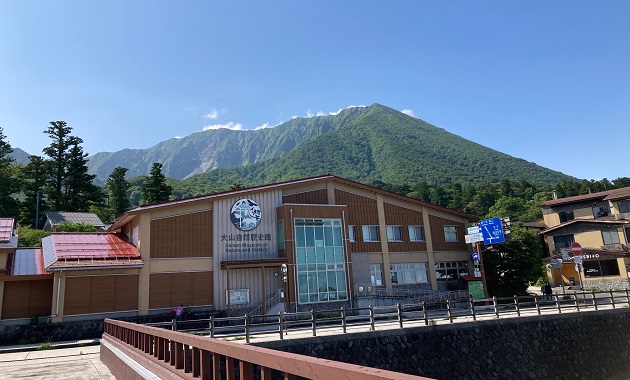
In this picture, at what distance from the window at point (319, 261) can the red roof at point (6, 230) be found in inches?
656

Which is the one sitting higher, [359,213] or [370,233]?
[359,213]

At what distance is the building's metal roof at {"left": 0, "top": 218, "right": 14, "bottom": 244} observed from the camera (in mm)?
22337

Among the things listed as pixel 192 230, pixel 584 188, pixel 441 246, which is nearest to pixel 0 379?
pixel 192 230

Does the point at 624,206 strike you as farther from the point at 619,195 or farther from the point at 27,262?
the point at 27,262

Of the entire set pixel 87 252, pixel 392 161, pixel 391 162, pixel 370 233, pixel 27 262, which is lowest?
pixel 27 262

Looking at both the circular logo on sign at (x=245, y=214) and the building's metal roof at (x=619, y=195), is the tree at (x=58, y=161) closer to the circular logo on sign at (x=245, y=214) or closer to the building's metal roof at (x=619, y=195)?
the circular logo on sign at (x=245, y=214)

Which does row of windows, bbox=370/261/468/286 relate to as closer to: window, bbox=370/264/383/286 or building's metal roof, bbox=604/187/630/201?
window, bbox=370/264/383/286

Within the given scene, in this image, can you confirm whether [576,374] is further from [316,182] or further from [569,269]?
[569,269]

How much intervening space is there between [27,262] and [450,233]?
31.7 meters

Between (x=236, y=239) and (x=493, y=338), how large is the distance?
16.5m

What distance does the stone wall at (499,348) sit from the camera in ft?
53.8

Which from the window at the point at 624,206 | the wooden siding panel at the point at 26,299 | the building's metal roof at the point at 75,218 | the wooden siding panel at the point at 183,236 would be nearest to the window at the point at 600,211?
the window at the point at 624,206

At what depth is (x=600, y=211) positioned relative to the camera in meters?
50.2

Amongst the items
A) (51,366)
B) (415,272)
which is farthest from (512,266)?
(51,366)
